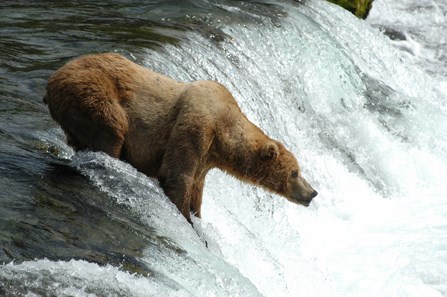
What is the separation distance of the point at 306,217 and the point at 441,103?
5460mm

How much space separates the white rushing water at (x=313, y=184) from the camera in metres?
6.49

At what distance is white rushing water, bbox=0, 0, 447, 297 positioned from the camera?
649cm

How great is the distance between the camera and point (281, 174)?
7824 millimetres

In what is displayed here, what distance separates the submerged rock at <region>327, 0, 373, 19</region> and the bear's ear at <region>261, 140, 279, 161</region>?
9.86 meters

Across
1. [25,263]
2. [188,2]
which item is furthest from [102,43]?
[25,263]

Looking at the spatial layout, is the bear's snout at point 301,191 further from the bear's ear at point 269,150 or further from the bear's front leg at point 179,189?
the bear's front leg at point 179,189

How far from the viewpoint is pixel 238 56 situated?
11281 millimetres

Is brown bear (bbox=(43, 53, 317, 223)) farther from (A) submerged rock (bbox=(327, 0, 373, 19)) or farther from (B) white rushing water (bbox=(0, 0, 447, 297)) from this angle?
(A) submerged rock (bbox=(327, 0, 373, 19))

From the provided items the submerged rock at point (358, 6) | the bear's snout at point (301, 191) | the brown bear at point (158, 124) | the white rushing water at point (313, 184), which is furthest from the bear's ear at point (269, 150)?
the submerged rock at point (358, 6)

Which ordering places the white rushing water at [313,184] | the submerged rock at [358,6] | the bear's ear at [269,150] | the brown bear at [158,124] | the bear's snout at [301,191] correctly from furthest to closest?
1. the submerged rock at [358,6]
2. the bear's snout at [301,191]
3. the bear's ear at [269,150]
4. the brown bear at [158,124]
5. the white rushing water at [313,184]

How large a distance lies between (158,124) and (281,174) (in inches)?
49.4

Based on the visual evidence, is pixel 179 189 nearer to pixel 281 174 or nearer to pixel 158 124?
pixel 158 124

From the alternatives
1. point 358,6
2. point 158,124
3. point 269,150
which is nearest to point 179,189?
point 158,124

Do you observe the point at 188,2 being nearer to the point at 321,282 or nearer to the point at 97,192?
the point at 321,282
